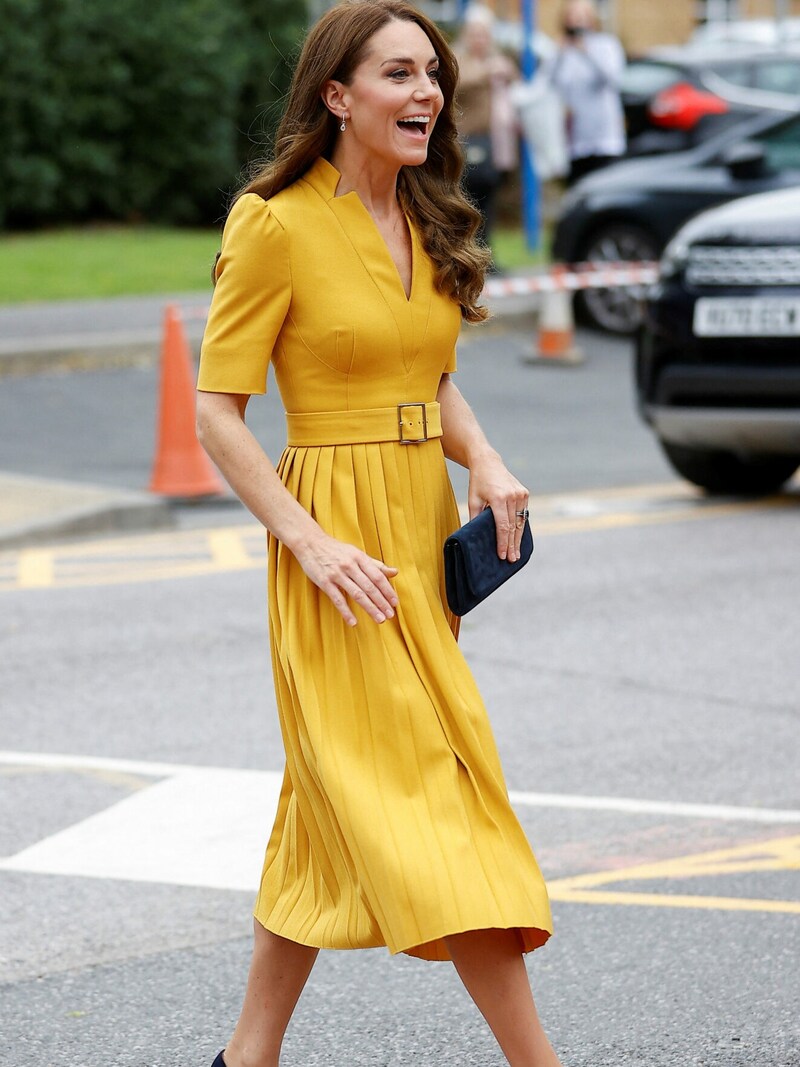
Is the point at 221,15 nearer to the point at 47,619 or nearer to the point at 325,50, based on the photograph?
the point at 47,619

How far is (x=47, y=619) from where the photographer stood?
7602 mm

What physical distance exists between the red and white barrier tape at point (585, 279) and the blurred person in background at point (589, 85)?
86.9 inches

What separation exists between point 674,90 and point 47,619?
39.3 feet

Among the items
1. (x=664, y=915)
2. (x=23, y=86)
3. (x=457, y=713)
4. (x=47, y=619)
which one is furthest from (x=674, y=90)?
(x=457, y=713)

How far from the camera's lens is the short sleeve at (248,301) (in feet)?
10.4

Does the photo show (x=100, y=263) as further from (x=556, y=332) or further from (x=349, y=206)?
(x=349, y=206)

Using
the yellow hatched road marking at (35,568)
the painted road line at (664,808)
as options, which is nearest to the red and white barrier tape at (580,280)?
the yellow hatched road marking at (35,568)

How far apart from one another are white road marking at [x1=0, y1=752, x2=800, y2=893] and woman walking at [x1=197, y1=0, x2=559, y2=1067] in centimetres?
146

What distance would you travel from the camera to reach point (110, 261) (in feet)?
64.4

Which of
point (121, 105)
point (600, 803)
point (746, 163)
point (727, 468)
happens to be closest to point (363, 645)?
point (600, 803)

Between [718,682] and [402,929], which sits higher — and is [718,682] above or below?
below

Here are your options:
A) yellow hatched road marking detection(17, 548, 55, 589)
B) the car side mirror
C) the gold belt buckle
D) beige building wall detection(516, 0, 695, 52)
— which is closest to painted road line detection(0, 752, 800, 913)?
the gold belt buckle

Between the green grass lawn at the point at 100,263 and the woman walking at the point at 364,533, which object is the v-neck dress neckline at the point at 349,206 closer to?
the woman walking at the point at 364,533

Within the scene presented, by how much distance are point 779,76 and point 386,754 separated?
1618 cm
